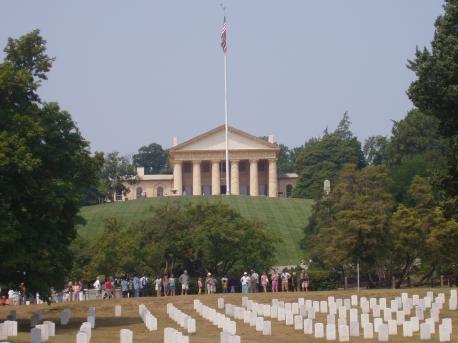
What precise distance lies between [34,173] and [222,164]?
97.7 m

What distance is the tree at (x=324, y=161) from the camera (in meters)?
123

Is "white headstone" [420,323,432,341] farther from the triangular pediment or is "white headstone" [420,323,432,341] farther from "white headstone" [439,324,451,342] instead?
the triangular pediment

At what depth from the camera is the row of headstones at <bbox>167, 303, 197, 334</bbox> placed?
31.3m

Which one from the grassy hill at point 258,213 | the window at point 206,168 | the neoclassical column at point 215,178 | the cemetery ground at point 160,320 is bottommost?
the cemetery ground at point 160,320

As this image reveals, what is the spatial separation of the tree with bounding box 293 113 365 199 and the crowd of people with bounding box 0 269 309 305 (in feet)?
225

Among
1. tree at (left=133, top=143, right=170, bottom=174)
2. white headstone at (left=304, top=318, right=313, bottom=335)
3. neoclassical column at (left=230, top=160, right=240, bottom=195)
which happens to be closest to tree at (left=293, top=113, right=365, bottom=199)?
neoclassical column at (left=230, top=160, right=240, bottom=195)

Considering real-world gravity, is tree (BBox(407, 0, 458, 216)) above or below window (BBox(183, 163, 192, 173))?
below

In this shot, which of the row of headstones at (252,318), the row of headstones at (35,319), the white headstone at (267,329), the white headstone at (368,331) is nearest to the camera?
the white headstone at (368,331)

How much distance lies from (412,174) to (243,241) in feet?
120

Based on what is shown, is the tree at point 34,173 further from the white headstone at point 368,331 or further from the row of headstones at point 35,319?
the white headstone at point 368,331

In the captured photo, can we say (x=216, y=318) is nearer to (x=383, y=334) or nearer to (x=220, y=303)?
(x=220, y=303)

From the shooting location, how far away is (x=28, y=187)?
3406 centimetres

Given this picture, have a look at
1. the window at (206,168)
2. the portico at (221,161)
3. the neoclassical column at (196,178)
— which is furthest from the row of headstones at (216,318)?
the window at (206,168)

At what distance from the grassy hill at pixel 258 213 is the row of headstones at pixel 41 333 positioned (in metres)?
50.3
